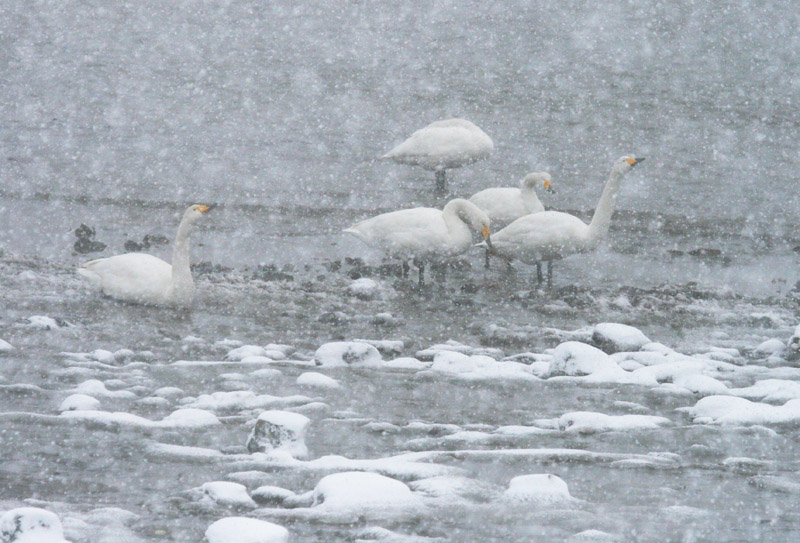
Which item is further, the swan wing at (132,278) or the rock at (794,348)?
the swan wing at (132,278)

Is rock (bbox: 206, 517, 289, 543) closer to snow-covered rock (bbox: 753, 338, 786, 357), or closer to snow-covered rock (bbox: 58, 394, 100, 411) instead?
snow-covered rock (bbox: 58, 394, 100, 411)

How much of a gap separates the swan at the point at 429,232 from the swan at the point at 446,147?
3722 mm

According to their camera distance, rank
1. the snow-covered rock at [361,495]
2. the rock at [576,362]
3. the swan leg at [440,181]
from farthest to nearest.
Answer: the swan leg at [440,181] < the rock at [576,362] < the snow-covered rock at [361,495]

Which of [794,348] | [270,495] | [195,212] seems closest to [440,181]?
[195,212]

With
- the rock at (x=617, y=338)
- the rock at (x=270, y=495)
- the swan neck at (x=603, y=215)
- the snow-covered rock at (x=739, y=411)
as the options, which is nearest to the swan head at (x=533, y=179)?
the swan neck at (x=603, y=215)

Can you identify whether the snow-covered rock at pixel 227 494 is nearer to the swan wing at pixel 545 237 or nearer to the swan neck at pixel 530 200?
the swan wing at pixel 545 237

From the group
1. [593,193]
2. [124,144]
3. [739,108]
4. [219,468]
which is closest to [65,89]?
[124,144]

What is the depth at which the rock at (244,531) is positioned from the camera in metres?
4.43

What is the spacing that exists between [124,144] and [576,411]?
12.1 m

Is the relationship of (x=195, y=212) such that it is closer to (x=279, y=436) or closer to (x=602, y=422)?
(x=279, y=436)

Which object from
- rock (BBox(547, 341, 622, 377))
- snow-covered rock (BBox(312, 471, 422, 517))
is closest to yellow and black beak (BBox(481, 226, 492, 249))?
rock (BBox(547, 341, 622, 377))

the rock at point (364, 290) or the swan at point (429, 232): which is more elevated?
the swan at point (429, 232)

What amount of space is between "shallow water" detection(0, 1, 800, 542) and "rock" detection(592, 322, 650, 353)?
1.53 feet

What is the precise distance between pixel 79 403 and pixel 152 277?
3.27 m
